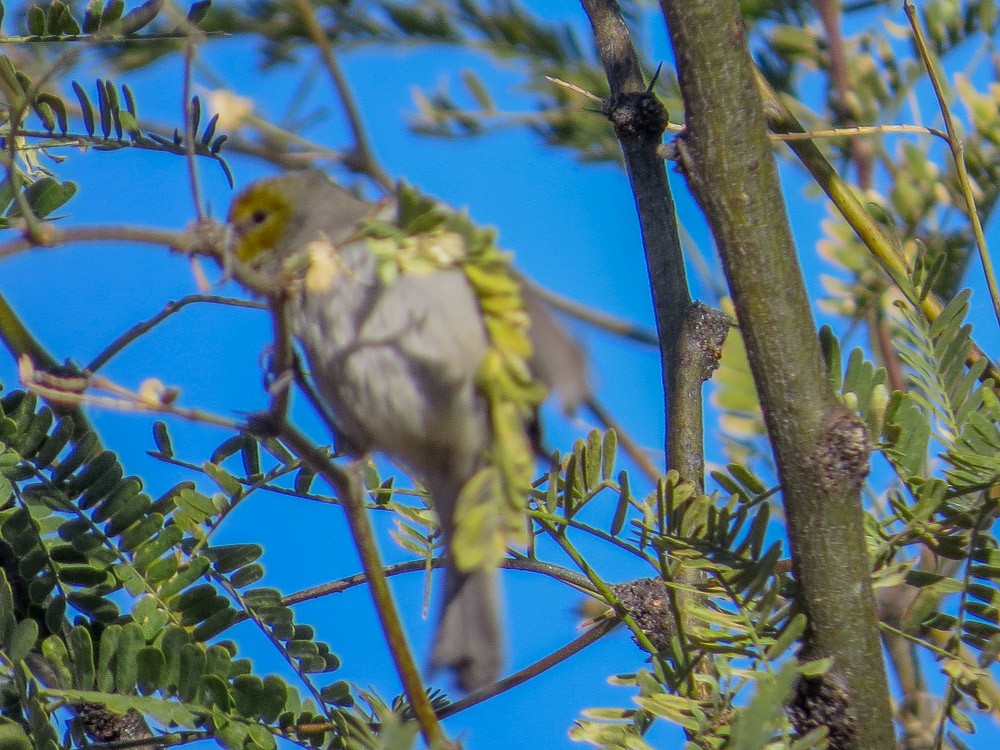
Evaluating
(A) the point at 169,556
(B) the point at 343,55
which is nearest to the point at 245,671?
(A) the point at 169,556

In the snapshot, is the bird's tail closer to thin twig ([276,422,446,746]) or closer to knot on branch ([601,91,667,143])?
thin twig ([276,422,446,746])

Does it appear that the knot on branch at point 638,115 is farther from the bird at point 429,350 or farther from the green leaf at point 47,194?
the green leaf at point 47,194

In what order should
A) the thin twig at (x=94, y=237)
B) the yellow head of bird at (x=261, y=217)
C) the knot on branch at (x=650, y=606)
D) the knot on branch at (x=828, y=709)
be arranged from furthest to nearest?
the yellow head of bird at (x=261, y=217) → the knot on branch at (x=650, y=606) → the knot on branch at (x=828, y=709) → the thin twig at (x=94, y=237)

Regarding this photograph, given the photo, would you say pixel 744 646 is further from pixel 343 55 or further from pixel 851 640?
pixel 343 55

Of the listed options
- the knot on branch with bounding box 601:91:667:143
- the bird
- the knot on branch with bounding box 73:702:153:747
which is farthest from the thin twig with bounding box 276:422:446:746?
the knot on branch with bounding box 601:91:667:143

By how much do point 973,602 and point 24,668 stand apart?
76 cm

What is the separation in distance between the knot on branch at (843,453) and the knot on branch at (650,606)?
21 centimetres

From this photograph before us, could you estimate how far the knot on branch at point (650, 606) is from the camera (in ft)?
3.30

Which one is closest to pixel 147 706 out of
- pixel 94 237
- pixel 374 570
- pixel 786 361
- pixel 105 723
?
pixel 105 723

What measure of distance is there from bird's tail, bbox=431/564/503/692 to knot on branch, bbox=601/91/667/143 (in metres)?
0.42

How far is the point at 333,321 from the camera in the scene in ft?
3.26

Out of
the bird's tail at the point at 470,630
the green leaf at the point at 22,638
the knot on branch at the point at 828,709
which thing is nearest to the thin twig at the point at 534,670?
the bird's tail at the point at 470,630

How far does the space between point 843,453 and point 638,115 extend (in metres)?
0.39

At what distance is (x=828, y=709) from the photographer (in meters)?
0.84
